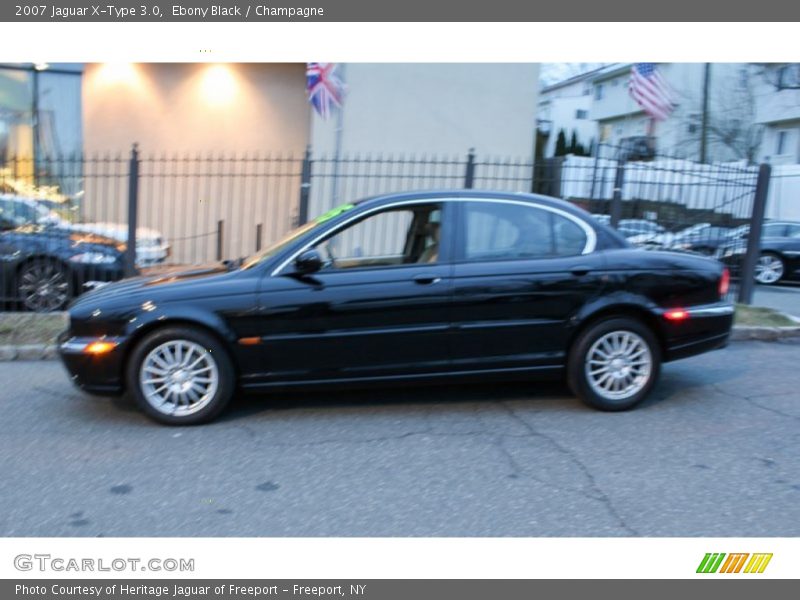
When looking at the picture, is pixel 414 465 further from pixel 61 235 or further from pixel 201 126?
pixel 201 126

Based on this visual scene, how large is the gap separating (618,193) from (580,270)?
169 inches

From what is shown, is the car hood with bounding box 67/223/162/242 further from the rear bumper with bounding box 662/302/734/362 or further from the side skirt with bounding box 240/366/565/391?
the rear bumper with bounding box 662/302/734/362

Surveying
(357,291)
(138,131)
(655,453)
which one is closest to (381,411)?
(357,291)

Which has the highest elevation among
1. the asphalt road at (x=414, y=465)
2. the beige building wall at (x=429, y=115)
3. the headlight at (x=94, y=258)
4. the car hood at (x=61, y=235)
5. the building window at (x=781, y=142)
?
the building window at (x=781, y=142)

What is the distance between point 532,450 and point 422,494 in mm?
1020

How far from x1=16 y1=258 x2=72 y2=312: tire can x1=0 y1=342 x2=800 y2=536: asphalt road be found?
3.08 m

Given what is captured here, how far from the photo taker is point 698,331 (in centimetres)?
581

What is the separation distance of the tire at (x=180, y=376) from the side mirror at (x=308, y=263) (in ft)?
2.56

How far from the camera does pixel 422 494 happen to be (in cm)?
430

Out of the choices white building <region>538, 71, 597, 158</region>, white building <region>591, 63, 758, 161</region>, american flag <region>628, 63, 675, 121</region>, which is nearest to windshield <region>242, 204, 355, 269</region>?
american flag <region>628, 63, 675, 121</region>

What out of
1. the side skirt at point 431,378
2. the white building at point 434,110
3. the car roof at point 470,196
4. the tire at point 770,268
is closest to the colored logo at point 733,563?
the side skirt at point 431,378

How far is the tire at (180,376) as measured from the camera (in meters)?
5.35

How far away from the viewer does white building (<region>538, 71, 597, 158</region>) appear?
49800mm

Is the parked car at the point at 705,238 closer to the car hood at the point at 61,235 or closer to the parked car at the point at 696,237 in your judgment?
the parked car at the point at 696,237
